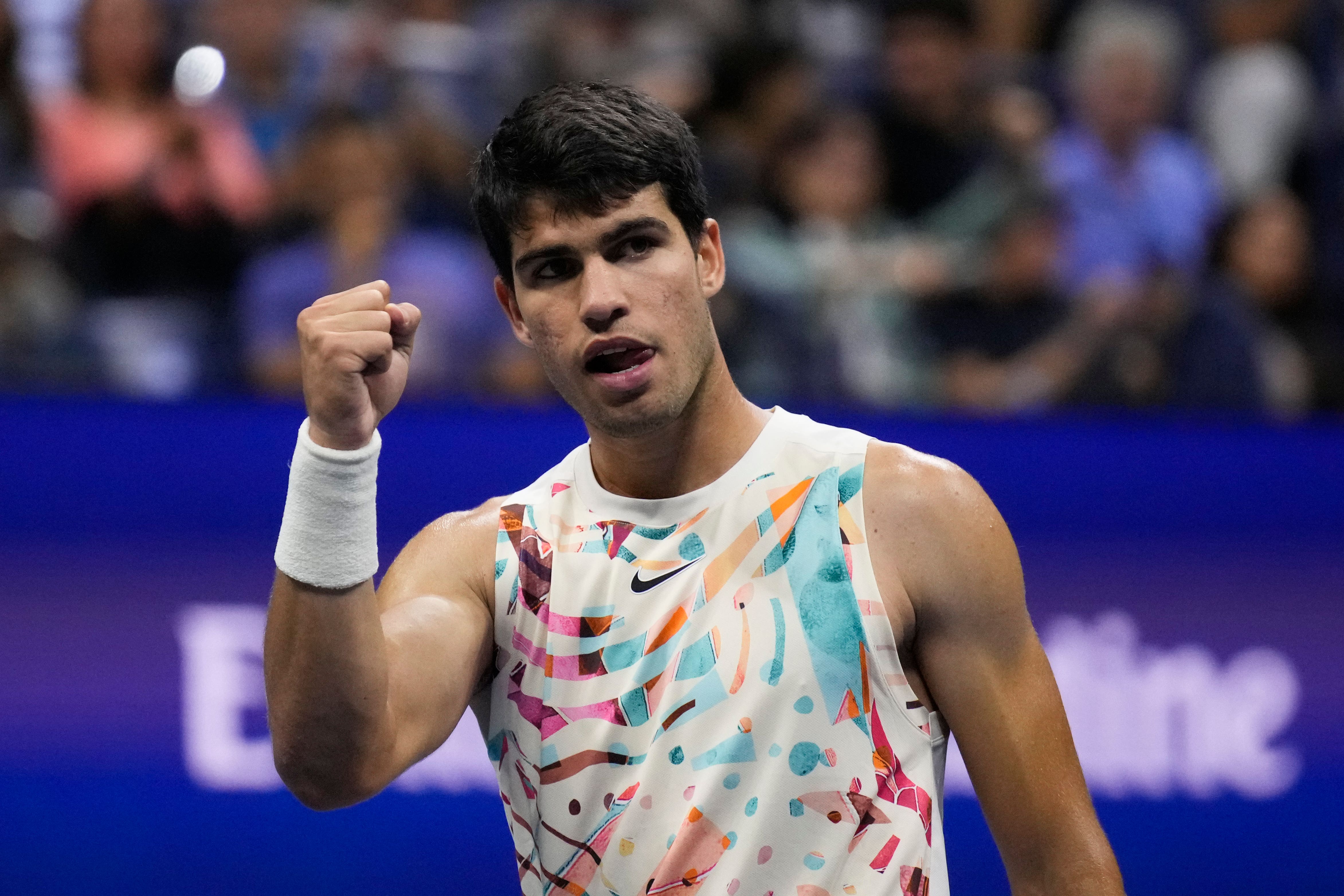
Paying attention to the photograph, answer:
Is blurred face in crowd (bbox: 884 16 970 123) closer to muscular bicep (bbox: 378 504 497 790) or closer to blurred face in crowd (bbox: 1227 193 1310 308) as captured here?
blurred face in crowd (bbox: 1227 193 1310 308)

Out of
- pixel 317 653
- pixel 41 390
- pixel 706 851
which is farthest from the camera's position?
pixel 41 390

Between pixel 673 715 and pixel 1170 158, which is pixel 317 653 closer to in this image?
pixel 673 715

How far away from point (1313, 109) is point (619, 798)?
16.9 ft

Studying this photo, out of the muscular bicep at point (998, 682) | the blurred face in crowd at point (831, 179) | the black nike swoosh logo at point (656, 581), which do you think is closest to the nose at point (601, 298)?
the black nike swoosh logo at point (656, 581)

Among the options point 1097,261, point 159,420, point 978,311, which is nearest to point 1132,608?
point 978,311

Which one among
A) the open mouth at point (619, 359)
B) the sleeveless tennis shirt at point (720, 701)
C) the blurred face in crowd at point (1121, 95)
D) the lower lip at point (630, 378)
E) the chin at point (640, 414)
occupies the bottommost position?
the sleeveless tennis shirt at point (720, 701)

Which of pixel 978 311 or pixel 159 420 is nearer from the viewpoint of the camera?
pixel 159 420

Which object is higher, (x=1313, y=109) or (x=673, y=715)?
(x=1313, y=109)

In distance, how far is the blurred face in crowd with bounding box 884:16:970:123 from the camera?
5.72m

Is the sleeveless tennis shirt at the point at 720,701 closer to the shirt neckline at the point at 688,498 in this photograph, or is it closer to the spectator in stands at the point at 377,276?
the shirt neckline at the point at 688,498

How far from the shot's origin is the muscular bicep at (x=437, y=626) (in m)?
2.15

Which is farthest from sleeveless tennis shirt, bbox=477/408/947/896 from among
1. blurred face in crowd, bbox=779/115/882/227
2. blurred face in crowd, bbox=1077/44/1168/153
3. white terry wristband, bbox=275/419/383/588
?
blurred face in crowd, bbox=1077/44/1168/153

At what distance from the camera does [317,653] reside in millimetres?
1965

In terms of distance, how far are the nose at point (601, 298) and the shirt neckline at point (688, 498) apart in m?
0.29
